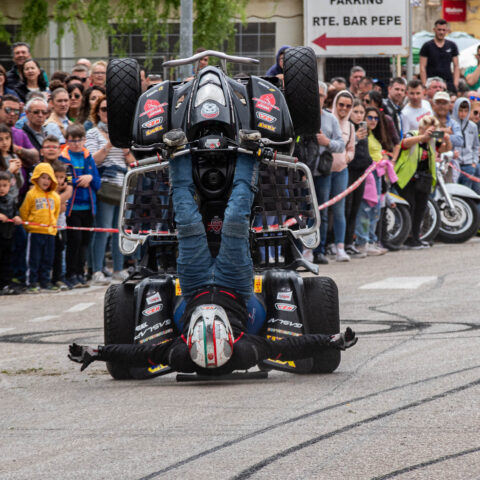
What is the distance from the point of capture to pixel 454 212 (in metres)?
18.2

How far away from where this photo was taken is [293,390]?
6.59m

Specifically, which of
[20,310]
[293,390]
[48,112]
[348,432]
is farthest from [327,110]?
[348,432]

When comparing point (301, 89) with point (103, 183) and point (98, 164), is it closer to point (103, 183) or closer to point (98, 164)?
point (103, 183)

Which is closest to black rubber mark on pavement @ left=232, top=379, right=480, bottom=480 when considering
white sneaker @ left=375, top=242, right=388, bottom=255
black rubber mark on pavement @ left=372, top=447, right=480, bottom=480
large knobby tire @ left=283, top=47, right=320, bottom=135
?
black rubber mark on pavement @ left=372, top=447, right=480, bottom=480

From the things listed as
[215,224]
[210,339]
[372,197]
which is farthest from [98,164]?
[210,339]

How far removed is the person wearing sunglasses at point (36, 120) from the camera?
13180 mm

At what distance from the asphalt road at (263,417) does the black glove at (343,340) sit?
20 centimetres

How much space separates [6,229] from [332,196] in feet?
15.5

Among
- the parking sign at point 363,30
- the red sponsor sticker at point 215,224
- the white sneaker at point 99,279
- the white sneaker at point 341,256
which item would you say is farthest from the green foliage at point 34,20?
the red sponsor sticker at point 215,224

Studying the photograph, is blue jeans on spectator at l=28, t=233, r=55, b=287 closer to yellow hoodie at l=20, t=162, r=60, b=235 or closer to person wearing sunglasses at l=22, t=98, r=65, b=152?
yellow hoodie at l=20, t=162, r=60, b=235

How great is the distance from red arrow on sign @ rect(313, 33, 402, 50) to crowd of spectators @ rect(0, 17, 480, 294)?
3.44 metres

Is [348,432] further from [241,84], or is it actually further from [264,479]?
[241,84]

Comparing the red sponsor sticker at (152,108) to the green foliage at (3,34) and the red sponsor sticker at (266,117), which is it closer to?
the red sponsor sticker at (266,117)

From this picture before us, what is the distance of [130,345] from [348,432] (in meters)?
1.91
